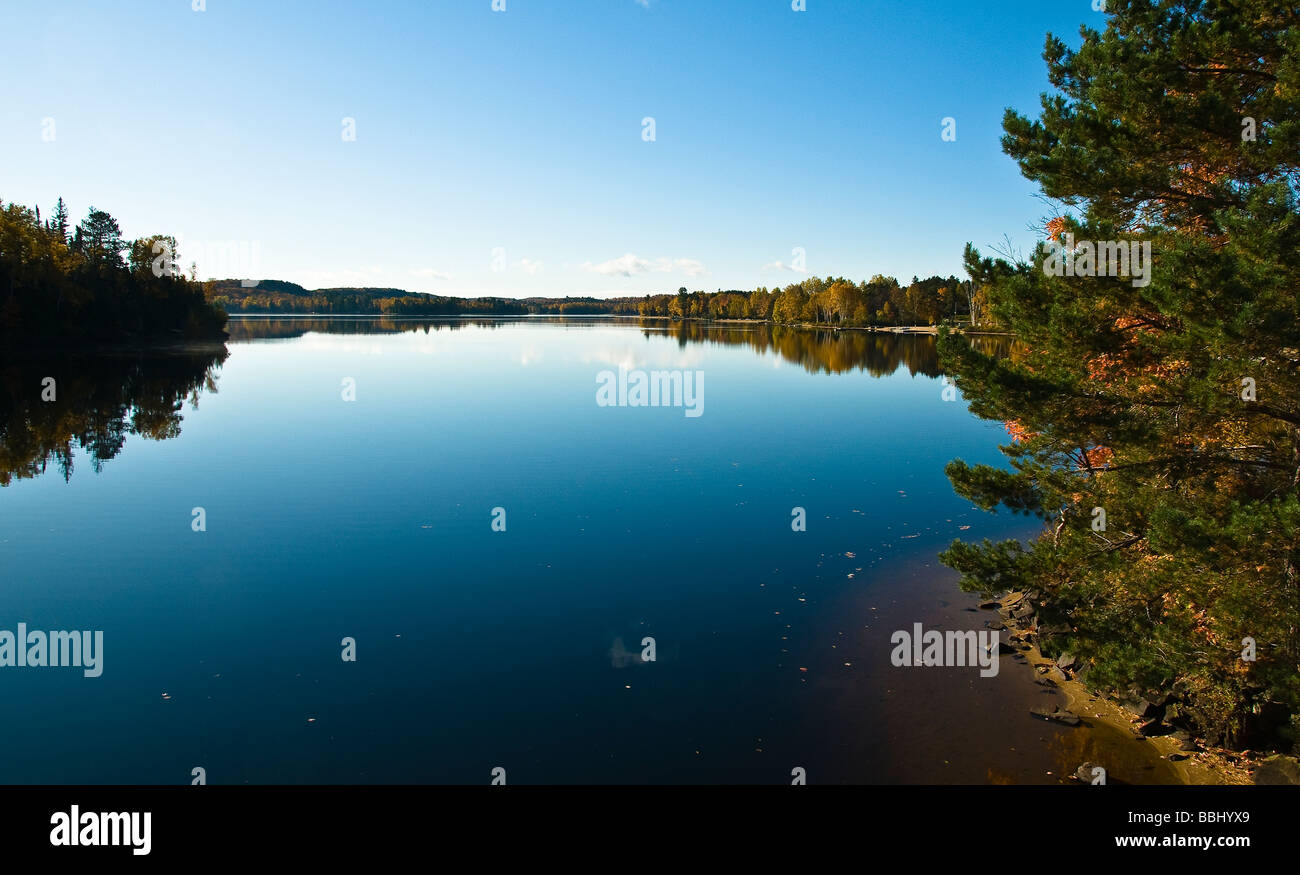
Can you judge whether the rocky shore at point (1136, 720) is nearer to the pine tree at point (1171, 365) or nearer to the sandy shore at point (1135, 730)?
the sandy shore at point (1135, 730)

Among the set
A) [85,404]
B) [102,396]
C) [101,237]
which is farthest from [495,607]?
[101,237]

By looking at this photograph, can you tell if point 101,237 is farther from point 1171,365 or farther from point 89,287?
point 1171,365

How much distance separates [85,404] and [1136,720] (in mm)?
53441

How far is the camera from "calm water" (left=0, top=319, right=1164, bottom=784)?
34.4ft

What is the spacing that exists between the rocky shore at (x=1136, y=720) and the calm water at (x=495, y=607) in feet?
2.06

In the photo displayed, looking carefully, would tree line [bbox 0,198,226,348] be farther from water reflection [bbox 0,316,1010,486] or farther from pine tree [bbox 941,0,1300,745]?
pine tree [bbox 941,0,1300,745]

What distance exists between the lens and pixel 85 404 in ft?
141

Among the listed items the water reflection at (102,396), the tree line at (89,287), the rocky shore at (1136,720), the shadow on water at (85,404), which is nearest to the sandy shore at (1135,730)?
the rocky shore at (1136,720)

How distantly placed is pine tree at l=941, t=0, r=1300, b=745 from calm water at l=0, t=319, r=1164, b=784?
2.48 meters

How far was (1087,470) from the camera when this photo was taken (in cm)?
1167

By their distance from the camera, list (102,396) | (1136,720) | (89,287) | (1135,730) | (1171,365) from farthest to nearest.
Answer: (89,287) → (102,396) → (1136,720) → (1135,730) → (1171,365)

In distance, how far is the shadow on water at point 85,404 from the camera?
3000 cm

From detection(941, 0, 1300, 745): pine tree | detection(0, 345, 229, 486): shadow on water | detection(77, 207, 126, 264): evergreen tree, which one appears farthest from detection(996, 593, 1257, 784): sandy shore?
detection(77, 207, 126, 264): evergreen tree

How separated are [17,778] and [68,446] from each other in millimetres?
28180
